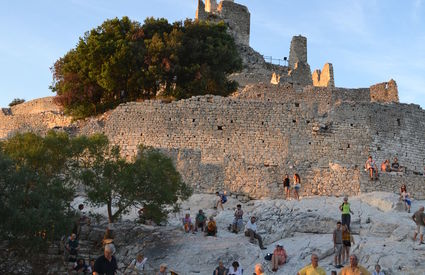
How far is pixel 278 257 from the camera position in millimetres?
21094

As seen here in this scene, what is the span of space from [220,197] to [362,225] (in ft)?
19.7

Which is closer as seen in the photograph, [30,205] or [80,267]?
[80,267]

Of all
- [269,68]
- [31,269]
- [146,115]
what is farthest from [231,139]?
[269,68]

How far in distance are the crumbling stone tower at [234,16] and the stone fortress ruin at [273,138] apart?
2337cm

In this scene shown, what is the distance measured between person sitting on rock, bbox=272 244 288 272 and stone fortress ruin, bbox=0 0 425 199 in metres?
7.32

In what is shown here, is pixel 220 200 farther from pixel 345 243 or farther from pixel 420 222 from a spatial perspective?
pixel 420 222

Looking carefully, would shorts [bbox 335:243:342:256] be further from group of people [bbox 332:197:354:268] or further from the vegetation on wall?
the vegetation on wall

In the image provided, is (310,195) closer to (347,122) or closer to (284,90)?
(347,122)

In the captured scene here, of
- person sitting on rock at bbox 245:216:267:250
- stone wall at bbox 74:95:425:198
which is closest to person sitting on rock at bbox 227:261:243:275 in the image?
person sitting on rock at bbox 245:216:267:250

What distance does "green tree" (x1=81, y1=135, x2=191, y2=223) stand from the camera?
2364cm

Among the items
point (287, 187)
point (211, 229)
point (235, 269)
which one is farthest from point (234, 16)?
point (235, 269)

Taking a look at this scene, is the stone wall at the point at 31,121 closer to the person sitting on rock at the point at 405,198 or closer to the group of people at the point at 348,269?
the person sitting on rock at the point at 405,198

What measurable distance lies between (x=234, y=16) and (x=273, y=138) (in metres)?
29.3

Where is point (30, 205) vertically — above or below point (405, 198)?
below
